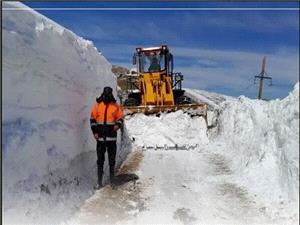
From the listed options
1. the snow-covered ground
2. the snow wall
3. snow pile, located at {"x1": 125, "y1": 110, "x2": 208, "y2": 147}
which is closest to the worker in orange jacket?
the snow wall

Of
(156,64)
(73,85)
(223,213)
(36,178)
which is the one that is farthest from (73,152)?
(156,64)

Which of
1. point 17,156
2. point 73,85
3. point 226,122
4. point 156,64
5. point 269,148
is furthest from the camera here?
point 156,64

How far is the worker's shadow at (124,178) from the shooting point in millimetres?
9293

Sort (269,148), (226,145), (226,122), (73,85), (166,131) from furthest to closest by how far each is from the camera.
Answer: (166,131), (226,122), (226,145), (73,85), (269,148)

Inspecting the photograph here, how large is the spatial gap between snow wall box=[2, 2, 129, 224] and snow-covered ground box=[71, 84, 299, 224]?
1.74ft

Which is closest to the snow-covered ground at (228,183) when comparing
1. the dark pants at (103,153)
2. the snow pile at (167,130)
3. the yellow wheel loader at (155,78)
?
the dark pants at (103,153)

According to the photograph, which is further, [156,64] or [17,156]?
[156,64]

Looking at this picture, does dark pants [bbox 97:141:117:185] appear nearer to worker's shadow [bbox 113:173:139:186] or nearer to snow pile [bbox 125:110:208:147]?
worker's shadow [bbox 113:173:139:186]

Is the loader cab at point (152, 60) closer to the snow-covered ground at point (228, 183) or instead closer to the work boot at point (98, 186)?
the snow-covered ground at point (228, 183)

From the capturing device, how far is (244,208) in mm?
7258

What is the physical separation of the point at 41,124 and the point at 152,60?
13.9 metres

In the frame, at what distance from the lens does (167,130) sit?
57.7 ft

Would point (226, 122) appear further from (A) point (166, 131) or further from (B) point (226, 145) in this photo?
(A) point (166, 131)

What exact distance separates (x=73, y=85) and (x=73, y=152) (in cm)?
156
